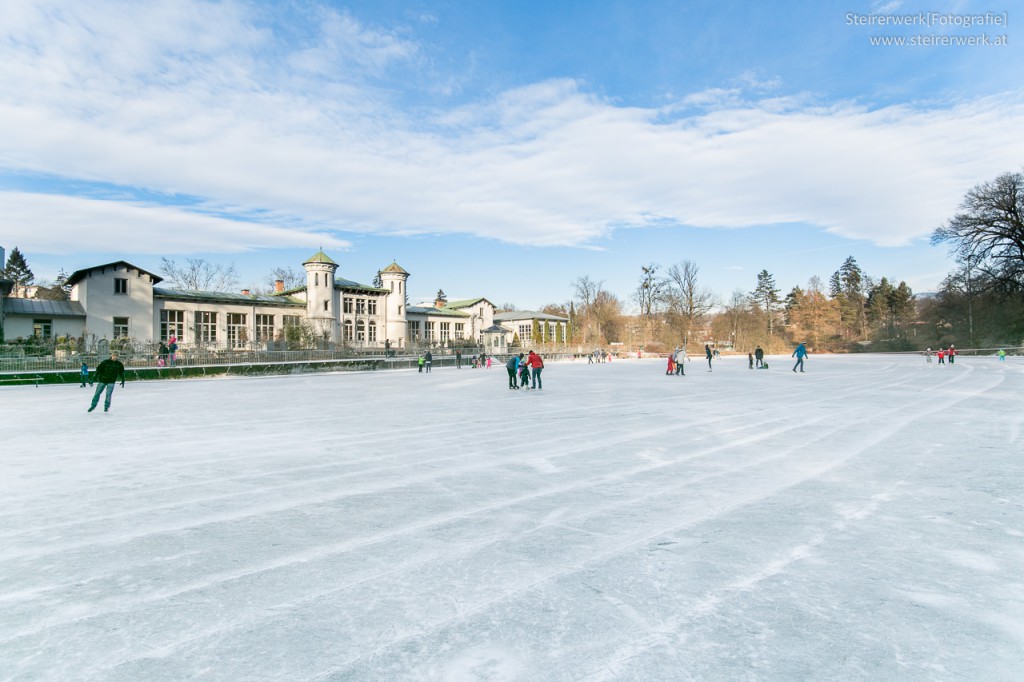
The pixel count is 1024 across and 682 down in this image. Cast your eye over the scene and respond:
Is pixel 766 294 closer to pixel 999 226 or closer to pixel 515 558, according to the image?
pixel 999 226

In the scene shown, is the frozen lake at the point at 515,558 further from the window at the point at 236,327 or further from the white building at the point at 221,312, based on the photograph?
the window at the point at 236,327

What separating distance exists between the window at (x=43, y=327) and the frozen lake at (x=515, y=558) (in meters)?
35.1

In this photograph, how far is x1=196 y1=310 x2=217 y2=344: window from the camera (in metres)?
42.1

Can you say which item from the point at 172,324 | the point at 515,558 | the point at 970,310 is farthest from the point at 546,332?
the point at 515,558

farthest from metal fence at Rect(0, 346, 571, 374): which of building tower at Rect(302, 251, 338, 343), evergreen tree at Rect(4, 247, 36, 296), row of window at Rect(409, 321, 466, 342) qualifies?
evergreen tree at Rect(4, 247, 36, 296)

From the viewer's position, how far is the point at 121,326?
3809cm

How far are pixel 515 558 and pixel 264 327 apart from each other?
4738 cm

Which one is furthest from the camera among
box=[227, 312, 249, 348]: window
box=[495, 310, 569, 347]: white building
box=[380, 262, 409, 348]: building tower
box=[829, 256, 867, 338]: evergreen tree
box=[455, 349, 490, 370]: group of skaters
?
box=[829, 256, 867, 338]: evergreen tree

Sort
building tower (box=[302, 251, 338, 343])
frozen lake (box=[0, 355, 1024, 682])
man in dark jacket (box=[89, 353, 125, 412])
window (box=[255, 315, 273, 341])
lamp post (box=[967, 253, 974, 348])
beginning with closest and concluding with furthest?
frozen lake (box=[0, 355, 1024, 682])
man in dark jacket (box=[89, 353, 125, 412])
window (box=[255, 315, 273, 341])
building tower (box=[302, 251, 338, 343])
lamp post (box=[967, 253, 974, 348])

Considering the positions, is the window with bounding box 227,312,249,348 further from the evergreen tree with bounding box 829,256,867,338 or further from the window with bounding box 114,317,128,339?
the evergreen tree with bounding box 829,256,867,338

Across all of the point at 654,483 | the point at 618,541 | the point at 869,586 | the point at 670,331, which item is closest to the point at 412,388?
the point at 654,483

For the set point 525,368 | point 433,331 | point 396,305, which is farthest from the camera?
point 433,331

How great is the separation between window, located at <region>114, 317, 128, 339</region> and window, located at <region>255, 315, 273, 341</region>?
30.4ft

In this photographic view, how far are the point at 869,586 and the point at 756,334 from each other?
7362cm
